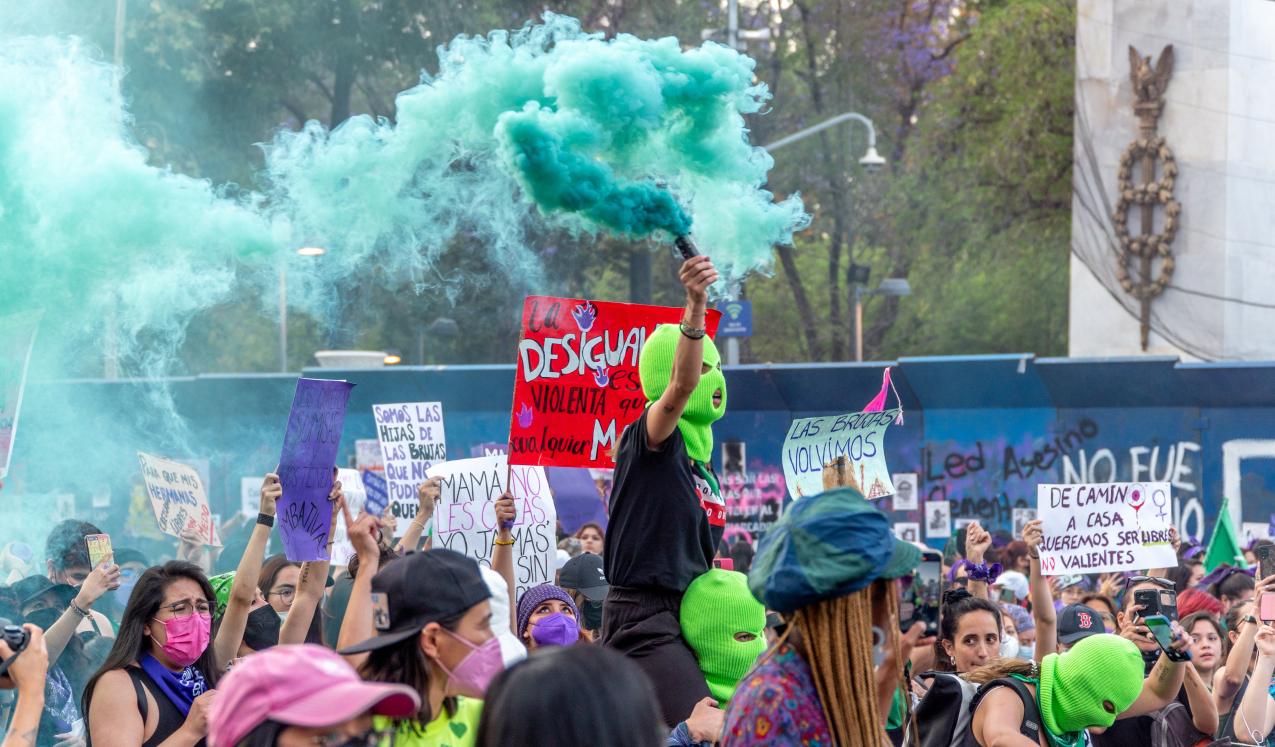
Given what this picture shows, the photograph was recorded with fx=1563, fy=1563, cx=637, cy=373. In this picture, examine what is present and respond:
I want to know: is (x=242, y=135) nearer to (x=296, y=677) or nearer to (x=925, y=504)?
(x=925, y=504)

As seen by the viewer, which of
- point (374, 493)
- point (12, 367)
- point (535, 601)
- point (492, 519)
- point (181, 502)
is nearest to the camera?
point (535, 601)

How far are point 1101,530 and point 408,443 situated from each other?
455cm

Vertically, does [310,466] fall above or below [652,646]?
above

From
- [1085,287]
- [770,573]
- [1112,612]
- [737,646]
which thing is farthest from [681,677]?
[1085,287]

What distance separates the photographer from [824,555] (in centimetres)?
327

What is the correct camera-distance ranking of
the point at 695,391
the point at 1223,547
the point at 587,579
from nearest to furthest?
the point at 695,391
the point at 587,579
the point at 1223,547

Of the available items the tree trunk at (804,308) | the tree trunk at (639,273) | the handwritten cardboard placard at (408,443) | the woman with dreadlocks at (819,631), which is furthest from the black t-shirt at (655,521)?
the tree trunk at (804,308)

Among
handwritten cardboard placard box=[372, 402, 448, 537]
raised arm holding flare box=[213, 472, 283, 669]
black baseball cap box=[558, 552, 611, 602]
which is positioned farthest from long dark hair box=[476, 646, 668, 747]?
handwritten cardboard placard box=[372, 402, 448, 537]

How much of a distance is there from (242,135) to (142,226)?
54.5 feet

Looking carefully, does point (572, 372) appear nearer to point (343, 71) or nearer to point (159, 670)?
point (159, 670)

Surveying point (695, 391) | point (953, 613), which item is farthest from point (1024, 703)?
point (695, 391)

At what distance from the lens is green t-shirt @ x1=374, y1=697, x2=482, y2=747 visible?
3.48 metres

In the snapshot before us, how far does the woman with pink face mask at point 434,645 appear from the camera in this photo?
350cm

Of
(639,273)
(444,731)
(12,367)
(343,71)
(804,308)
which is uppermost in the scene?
(343,71)
